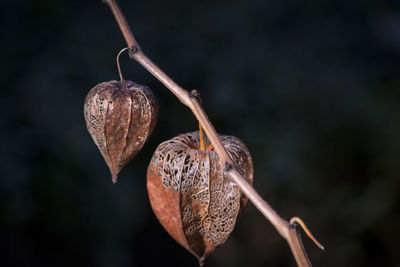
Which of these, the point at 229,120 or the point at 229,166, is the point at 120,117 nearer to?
the point at 229,166

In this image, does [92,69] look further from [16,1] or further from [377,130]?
[377,130]

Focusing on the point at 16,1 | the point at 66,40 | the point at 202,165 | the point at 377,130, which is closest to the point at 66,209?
the point at 66,40

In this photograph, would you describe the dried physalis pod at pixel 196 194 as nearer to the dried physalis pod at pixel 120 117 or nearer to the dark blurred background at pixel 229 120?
the dried physalis pod at pixel 120 117

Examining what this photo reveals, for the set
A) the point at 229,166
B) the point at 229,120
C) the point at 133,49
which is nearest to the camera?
the point at 229,166

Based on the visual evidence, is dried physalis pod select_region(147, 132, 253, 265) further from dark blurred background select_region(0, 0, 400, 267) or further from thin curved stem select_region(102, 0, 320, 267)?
dark blurred background select_region(0, 0, 400, 267)

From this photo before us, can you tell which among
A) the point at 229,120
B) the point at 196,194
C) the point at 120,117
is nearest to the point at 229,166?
the point at 196,194

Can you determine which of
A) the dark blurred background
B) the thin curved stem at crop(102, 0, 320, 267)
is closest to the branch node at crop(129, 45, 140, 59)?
the thin curved stem at crop(102, 0, 320, 267)
